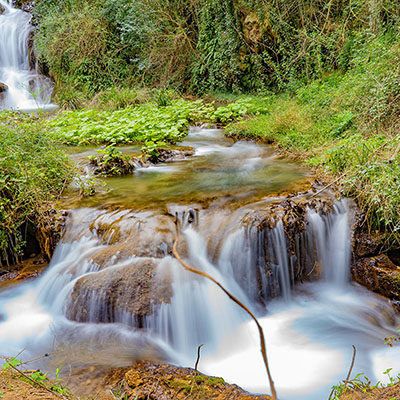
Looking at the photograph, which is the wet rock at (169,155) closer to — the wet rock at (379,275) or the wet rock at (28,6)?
the wet rock at (379,275)

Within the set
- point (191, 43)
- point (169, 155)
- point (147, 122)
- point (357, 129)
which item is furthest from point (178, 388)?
point (191, 43)

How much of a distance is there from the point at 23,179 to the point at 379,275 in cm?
420

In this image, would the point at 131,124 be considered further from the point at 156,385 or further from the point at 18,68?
the point at 18,68

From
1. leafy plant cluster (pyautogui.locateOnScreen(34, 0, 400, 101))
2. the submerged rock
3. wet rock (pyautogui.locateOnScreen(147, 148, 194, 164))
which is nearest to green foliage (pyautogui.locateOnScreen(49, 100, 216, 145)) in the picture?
wet rock (pyautogui.locateOnScreen(147, 148, 194, 164))

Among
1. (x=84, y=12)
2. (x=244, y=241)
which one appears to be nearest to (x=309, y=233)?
(x=244, y=241)

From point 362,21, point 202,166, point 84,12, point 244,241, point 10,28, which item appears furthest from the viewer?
point 10,28

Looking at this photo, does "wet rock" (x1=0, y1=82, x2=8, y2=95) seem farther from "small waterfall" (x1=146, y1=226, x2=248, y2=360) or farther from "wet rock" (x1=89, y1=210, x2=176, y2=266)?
"small waterfall" (x1=146, y1=226, x2=248, y2=360)

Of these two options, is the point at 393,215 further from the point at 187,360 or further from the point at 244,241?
the point at 187,360

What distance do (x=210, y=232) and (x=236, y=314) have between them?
3.05 feet

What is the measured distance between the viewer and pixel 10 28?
1479 cm

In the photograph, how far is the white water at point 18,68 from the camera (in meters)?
13.0

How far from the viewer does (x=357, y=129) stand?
18.4 ft

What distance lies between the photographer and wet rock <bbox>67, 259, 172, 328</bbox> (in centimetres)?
346

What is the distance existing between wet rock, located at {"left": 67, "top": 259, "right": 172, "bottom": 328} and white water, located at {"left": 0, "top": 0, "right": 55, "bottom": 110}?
10637 mm
